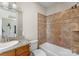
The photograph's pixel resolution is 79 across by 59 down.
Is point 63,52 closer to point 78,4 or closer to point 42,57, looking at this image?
point 42,57

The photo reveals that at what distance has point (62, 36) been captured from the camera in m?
1.71

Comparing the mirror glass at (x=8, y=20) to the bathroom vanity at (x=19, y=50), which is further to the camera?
the mirror glass at (x=8, y=20)

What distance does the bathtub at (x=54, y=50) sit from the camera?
1673 millimetres

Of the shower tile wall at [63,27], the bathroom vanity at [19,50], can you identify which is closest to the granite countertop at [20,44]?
the bathroom vanity at [19,50]

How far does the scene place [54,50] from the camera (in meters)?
1.71

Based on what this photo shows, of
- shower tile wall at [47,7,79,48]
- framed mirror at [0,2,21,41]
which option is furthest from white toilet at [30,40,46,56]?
framed mirror at [0,2,21,41]

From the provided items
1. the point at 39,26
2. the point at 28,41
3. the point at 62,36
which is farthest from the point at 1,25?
the point at 62,36

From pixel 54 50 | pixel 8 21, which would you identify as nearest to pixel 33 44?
pixel 54 50

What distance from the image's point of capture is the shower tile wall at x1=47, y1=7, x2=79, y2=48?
Answer: 5.38ft

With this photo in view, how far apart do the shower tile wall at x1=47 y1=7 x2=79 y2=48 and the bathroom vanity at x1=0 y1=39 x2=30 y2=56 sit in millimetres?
413

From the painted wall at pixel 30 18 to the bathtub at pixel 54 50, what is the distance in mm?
242

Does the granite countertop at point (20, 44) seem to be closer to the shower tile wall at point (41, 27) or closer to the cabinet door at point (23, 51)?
the cabinet door at point (23, 51)

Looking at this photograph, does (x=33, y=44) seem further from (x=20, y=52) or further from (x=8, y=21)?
(x=8, y=21)

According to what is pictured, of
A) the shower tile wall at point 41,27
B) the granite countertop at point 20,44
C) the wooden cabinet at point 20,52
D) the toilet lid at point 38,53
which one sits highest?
the shower tile wall at point 41,27
